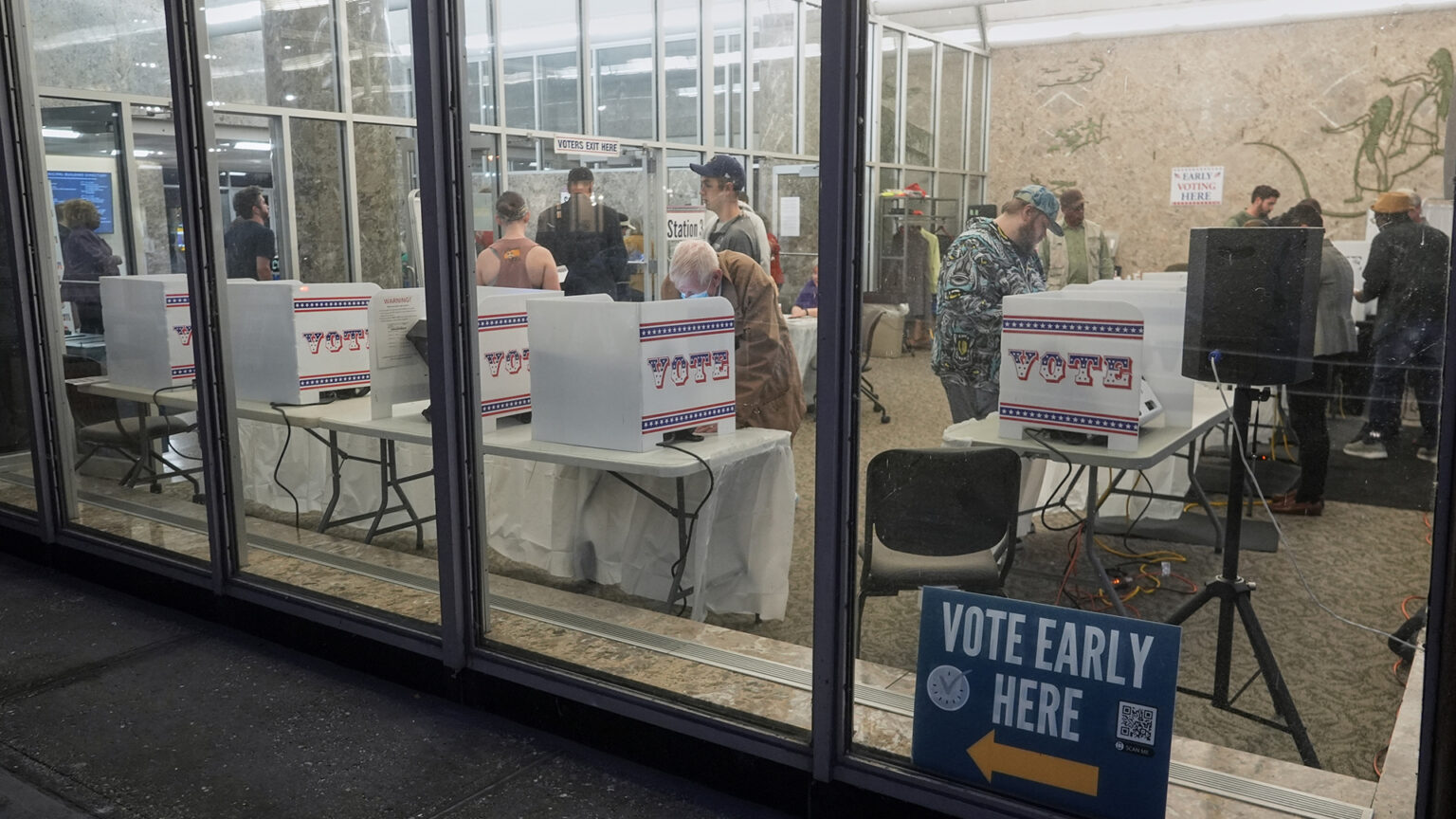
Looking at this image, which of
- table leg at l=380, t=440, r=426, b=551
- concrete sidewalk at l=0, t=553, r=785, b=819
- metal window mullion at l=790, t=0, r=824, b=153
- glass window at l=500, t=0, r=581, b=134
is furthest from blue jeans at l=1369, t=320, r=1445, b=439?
table leg at l=380, t=440, r=426, b=551

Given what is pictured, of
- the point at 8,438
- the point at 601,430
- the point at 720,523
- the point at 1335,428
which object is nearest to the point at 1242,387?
the point at 1335,428

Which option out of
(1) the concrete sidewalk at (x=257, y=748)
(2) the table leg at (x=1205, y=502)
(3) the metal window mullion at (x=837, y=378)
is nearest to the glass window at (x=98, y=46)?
(1) the concrete sidewalk at (x=257, y=748)

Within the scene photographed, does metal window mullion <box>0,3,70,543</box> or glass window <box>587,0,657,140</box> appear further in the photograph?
metal window mullion <box>0,3,70,543</box>

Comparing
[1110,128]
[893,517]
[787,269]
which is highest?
[1110,128]

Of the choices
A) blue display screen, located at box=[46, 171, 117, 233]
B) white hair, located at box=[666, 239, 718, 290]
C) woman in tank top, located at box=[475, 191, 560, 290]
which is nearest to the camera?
white hair, located at box=[666, 239, 718, 290]

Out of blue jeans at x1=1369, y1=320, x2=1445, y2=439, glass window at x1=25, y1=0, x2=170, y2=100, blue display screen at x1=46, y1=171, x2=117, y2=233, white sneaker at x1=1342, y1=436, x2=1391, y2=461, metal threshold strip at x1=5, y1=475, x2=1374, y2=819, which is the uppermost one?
glass window at x1=25, y1=0, x2=170, y2=100

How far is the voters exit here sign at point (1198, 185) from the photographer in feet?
7.18

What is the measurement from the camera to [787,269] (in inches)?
103

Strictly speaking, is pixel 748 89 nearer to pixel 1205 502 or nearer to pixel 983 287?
pixel 983 287

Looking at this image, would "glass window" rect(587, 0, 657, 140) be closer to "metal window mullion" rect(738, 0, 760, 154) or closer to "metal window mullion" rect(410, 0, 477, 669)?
"metal window mullion" rect(738, 0, 760, 154)

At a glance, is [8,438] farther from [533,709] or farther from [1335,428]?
[1335,428]

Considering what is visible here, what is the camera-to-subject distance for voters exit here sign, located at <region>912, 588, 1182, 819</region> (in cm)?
204

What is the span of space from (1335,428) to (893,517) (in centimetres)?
94

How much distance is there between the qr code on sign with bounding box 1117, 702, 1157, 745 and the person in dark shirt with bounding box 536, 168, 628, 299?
1757mm
